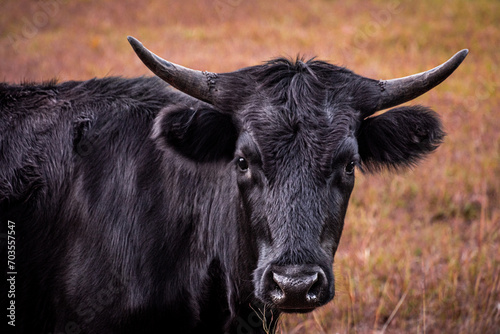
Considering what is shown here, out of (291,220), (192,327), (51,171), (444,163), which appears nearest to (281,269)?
(291,220)

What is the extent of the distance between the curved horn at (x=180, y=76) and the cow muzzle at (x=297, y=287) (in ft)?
4.09

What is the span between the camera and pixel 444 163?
8.38 meters

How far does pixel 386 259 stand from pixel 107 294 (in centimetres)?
341

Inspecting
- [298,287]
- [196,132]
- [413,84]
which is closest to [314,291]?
[298,287]

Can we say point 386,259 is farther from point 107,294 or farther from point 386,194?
point 107,294

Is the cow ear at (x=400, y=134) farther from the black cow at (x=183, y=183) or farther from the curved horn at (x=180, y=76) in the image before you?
the curved horn at (x=180, y=76)

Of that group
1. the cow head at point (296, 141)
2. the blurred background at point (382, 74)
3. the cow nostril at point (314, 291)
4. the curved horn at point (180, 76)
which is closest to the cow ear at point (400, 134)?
the cow head at point (296, 141)

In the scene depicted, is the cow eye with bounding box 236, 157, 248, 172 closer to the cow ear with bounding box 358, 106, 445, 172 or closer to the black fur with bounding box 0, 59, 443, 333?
the black fur with bounding box 0, 59, 443, 333

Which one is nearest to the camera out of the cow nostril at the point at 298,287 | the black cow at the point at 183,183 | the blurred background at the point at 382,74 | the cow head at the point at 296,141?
the cow nostril at the point at 298,287

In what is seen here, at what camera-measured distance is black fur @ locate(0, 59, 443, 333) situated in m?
3.20

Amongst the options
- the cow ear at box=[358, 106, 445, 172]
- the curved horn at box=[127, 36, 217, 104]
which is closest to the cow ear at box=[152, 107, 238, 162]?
the curved horn at box=[127, 36, 217, 104]

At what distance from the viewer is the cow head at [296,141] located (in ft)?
9.59

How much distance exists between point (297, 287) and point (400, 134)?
1.42 m

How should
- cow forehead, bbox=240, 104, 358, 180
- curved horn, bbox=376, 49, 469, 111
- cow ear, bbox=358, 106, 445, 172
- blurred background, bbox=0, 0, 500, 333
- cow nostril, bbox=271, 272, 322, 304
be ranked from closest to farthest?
cow nostril, bbox=271, 272, 322, 304, cow forehead, bbox=240, 104, 358, 180, curved horn, bbox=376, 49, 469, 111, cow ear, bbox=358, 106, 445, 172, blurred background, bbox=0, 0, 500, 333
